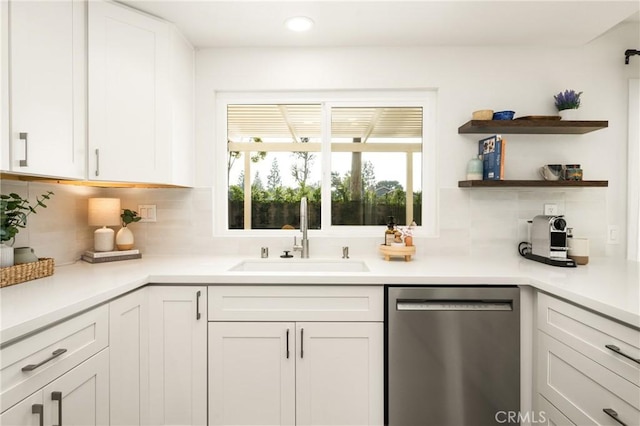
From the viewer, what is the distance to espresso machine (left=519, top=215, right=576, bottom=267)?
5.78 ft

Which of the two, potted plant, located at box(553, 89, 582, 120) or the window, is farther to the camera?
the window

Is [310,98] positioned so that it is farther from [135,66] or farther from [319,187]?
[135,66]

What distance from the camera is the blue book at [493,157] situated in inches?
73.5

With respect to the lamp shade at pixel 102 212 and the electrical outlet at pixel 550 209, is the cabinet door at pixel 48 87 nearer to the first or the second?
the lamp shade at pixel 102 212

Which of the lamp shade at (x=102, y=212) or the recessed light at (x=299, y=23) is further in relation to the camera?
the lamp shade at (x=102, y=212)

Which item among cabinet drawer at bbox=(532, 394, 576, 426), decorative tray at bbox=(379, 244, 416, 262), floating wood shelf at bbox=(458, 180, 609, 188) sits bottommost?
cabinet drawer at bbox=(532, 394, 576, 426)

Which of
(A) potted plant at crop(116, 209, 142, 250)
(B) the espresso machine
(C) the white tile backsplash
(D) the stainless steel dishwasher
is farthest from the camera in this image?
(C) the white tile backsplash

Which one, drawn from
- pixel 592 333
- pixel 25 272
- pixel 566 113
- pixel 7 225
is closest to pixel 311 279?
pixel 592 333

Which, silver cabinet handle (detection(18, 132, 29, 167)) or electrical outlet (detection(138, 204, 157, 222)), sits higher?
silver cabinet handle (detection(18, 132, 29, 167))

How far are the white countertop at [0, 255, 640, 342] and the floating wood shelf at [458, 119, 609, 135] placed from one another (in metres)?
0.85

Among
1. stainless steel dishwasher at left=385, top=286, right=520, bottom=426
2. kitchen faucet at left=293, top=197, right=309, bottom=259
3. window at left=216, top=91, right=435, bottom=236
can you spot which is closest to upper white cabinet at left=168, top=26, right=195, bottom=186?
window at left=216, top=91, right=435, bottom=236

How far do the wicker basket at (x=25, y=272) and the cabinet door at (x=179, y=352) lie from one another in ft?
1.62

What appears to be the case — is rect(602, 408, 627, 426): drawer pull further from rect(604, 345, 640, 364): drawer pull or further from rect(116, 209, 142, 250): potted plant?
rect(116, 209, 142, 250): potted plant

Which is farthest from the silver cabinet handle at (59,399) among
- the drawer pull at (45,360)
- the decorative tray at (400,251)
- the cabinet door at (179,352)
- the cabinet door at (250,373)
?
the decorative tray at (400,251)
